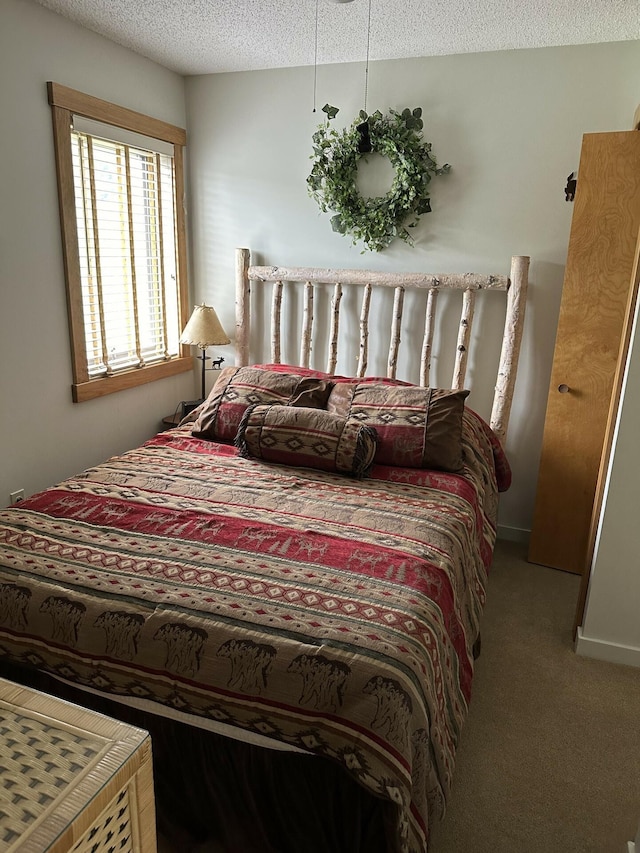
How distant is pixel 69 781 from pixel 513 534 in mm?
3005

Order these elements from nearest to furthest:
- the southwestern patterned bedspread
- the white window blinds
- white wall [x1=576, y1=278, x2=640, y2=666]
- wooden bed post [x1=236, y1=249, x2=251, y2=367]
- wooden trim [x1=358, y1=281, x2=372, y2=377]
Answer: the southwestern patterned bedspread < white wall [x1=576, y1=278, x2=640, y2=666] < the white window blinds < wooden trim [x1=358, y1=281, x2=372, y2=377] < wooden bed post [x1=236, y1=249, x2=251, y2=367]

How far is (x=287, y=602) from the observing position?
1.59m

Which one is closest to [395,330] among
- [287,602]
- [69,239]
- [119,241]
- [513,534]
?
[513,534]

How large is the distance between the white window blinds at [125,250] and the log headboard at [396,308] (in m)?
0.46

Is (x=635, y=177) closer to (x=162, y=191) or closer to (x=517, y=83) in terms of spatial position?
(x=517, y=83)

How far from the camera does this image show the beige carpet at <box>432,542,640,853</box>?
168 cm

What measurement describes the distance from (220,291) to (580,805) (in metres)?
3.08

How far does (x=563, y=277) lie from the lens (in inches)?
120

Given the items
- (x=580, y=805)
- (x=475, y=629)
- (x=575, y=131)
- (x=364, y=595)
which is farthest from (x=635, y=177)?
(x=580, y=805)

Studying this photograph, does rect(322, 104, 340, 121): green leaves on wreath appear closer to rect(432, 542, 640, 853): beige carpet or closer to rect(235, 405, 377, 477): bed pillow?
rect(235, 405, 377, 477): bed pillow

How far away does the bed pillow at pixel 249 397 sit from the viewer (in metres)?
2.88

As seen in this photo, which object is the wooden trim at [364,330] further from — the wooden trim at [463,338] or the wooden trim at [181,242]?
the wooden trim at [181,242]

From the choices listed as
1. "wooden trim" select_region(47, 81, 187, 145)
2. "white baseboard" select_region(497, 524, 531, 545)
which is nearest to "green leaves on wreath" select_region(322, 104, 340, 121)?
"wooden trim" select_region(47, 81, 187, 145)

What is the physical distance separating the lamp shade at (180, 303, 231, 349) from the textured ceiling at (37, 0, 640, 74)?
1305 millimetres
